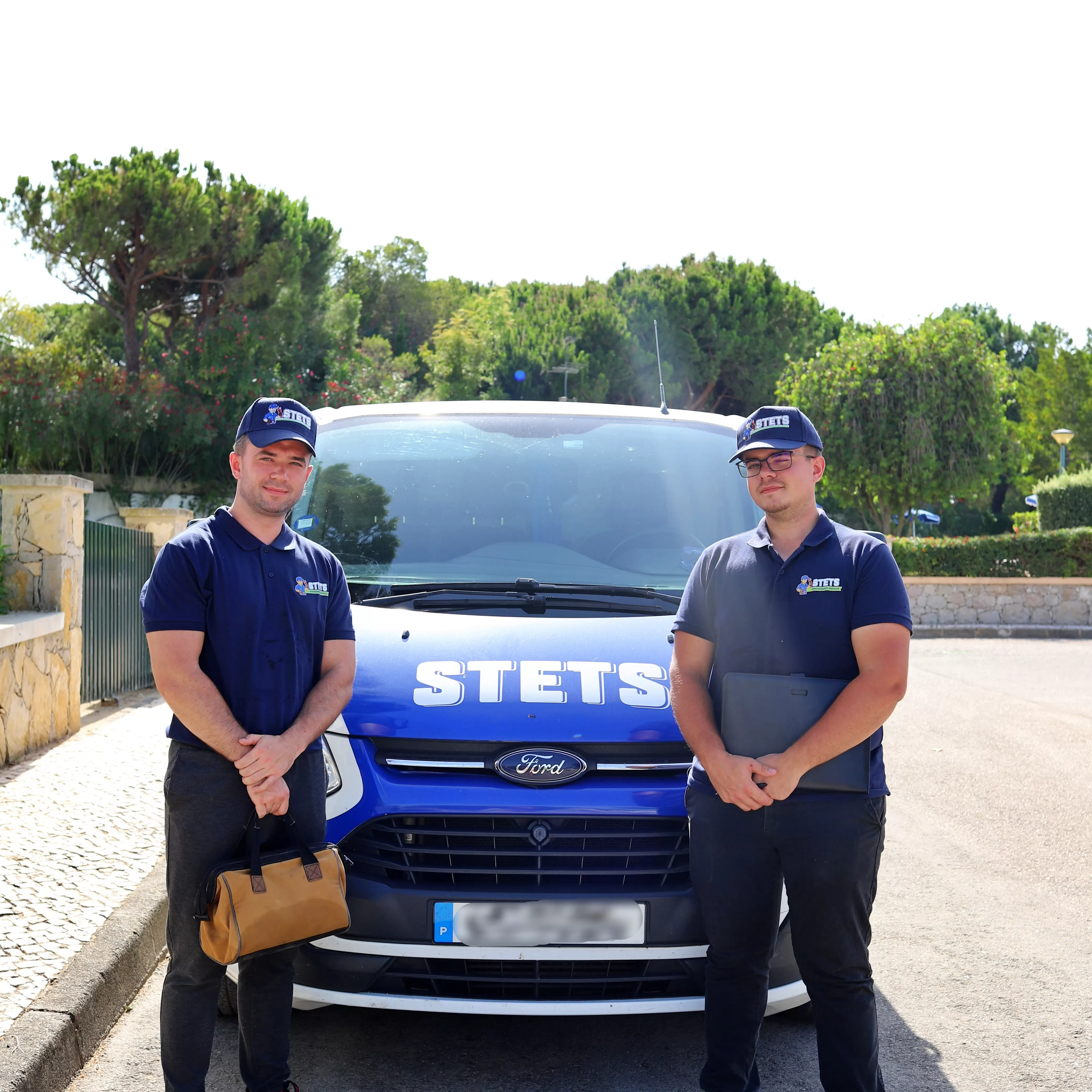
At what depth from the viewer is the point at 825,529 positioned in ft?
9.53

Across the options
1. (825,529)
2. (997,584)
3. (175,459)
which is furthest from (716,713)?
(175,459)

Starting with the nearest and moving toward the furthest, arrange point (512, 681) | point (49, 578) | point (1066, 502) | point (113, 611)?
point (512, 681), point (49, 578), point (113, 611), point (1066, 502)

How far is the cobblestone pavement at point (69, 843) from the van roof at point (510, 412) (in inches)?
79.1

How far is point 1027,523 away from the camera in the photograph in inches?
1060

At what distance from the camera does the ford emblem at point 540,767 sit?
117 inches

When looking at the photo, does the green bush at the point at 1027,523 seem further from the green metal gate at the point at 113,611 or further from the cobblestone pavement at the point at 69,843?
the cobblestone pavement at the point at 69,843

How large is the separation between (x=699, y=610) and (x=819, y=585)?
327 millimetres

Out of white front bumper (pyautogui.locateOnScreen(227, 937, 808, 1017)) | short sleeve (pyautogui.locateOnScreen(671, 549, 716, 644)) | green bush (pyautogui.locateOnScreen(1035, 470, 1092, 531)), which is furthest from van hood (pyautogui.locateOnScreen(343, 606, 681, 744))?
green bush (pyautogui.locateOnScreen(1035, 470, 1092, 531))

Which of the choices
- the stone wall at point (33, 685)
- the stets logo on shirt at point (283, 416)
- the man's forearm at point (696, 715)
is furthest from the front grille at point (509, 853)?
the stone wall at point (33, 685)

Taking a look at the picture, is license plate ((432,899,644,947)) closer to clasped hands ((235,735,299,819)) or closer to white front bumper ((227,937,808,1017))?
white front bumper ((227,937,808,1017))

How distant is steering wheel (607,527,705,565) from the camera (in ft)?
13.4

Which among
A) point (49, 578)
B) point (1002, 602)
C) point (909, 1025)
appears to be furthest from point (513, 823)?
point (1002, 602)

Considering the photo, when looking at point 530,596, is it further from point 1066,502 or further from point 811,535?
point 1066,502

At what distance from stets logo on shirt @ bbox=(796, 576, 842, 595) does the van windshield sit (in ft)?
3.38
